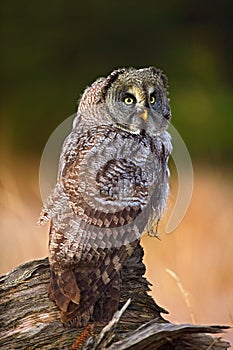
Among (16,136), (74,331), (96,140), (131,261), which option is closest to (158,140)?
(96,140)

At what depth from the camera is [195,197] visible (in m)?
2.86

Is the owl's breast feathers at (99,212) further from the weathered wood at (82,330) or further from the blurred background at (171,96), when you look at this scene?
the blurred background at (171,96)

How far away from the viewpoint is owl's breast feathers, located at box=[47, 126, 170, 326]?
139 cm

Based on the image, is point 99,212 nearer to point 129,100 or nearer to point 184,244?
point 129,100

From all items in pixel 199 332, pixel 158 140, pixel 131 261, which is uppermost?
pixel 158 140

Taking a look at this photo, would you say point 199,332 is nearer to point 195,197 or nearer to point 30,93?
point 195,197

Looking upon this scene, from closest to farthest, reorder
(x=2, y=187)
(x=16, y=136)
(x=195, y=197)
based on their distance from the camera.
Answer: (x=2, y=187) < (x=195, y=197) < (x=16, y=136)

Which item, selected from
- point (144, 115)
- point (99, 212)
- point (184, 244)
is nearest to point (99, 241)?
point (99, 212)

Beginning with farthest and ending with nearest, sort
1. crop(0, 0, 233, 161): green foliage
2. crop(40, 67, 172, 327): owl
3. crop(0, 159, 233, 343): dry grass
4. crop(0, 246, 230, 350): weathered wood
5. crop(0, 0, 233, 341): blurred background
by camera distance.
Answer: crop(0, 0, 233, 161): green foliage, crop(0, 0, 233, 341): blurred background, crop(0, 159, 233, 343): dry grass, crop(40, 67, 172, 327): owl, crop(0, 246, 230, 350): weathered wood

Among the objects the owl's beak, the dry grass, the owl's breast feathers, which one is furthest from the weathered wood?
the dry grass

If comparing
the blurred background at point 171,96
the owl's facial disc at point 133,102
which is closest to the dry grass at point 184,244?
the blurred background at point 171,96

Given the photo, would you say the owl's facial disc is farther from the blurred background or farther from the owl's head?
the blurred background

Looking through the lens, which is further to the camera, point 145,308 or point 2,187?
point 2,187

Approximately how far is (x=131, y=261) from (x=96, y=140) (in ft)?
0.92
